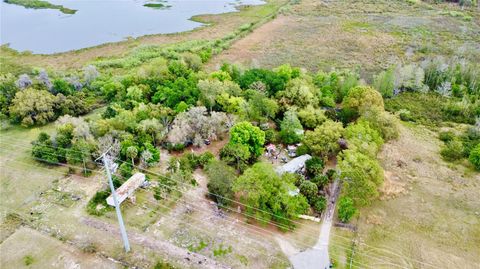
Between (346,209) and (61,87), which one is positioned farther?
(61,87)

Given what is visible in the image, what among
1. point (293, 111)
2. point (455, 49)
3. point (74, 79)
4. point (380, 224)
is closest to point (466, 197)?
point (380, 224)

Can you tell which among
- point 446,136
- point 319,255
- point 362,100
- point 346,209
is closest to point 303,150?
point 346,209

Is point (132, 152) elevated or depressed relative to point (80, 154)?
elevated

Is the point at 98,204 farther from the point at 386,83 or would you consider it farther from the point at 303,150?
the point at 386,83

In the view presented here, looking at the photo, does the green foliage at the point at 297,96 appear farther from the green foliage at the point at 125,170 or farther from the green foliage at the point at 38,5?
the green foliage at the point at 38,5

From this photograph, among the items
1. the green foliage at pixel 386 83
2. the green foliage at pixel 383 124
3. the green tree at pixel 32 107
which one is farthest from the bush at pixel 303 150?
the green tree at pixel 32 107

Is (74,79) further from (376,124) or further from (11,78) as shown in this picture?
(376,124)

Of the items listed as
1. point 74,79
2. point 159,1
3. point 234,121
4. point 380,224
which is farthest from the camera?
point 159,1

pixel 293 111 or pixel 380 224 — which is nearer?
pixel 380 224
